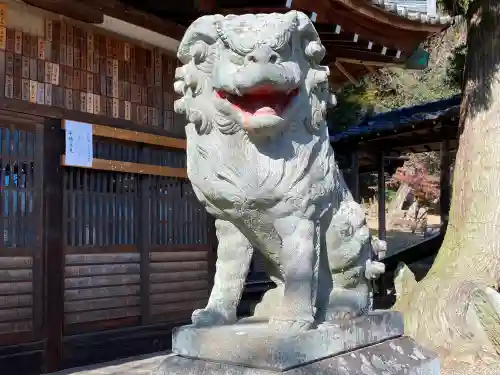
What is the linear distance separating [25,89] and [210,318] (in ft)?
12.3

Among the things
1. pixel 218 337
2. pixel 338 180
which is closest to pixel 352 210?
pixel 338 180

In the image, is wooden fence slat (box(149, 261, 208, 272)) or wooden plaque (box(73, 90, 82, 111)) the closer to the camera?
wooden plaque (box(73, 90, 82, 111))

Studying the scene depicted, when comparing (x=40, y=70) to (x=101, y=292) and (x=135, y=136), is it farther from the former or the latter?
(x=101, y=292)

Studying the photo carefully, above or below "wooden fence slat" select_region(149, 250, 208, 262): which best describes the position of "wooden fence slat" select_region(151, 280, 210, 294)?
below

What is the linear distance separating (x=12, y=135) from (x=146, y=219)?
176 cm

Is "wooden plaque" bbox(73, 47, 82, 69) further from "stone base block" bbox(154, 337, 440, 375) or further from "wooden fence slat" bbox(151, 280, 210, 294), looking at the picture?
"stone base block" bbox(154, 337, 440, 375)

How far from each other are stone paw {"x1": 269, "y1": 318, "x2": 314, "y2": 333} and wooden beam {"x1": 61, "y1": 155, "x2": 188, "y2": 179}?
12.7ft

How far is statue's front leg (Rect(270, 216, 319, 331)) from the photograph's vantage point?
96.0 inches

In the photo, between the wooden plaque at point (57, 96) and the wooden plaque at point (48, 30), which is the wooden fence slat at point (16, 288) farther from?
the wooden plaque at point (48, 30)

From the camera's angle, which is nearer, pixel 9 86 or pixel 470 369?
pixel 9 86

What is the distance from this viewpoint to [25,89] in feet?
17.9

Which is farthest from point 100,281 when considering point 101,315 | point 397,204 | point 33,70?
point 397,204

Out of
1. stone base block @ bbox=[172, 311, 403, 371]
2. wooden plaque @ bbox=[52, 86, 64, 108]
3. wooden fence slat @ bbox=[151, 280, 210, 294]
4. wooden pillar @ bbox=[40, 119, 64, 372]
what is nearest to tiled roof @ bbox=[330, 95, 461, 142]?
wooden fence slat @ bbox=[151, 280, 210, 294]

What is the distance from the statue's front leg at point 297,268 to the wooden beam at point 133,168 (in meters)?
3.75
